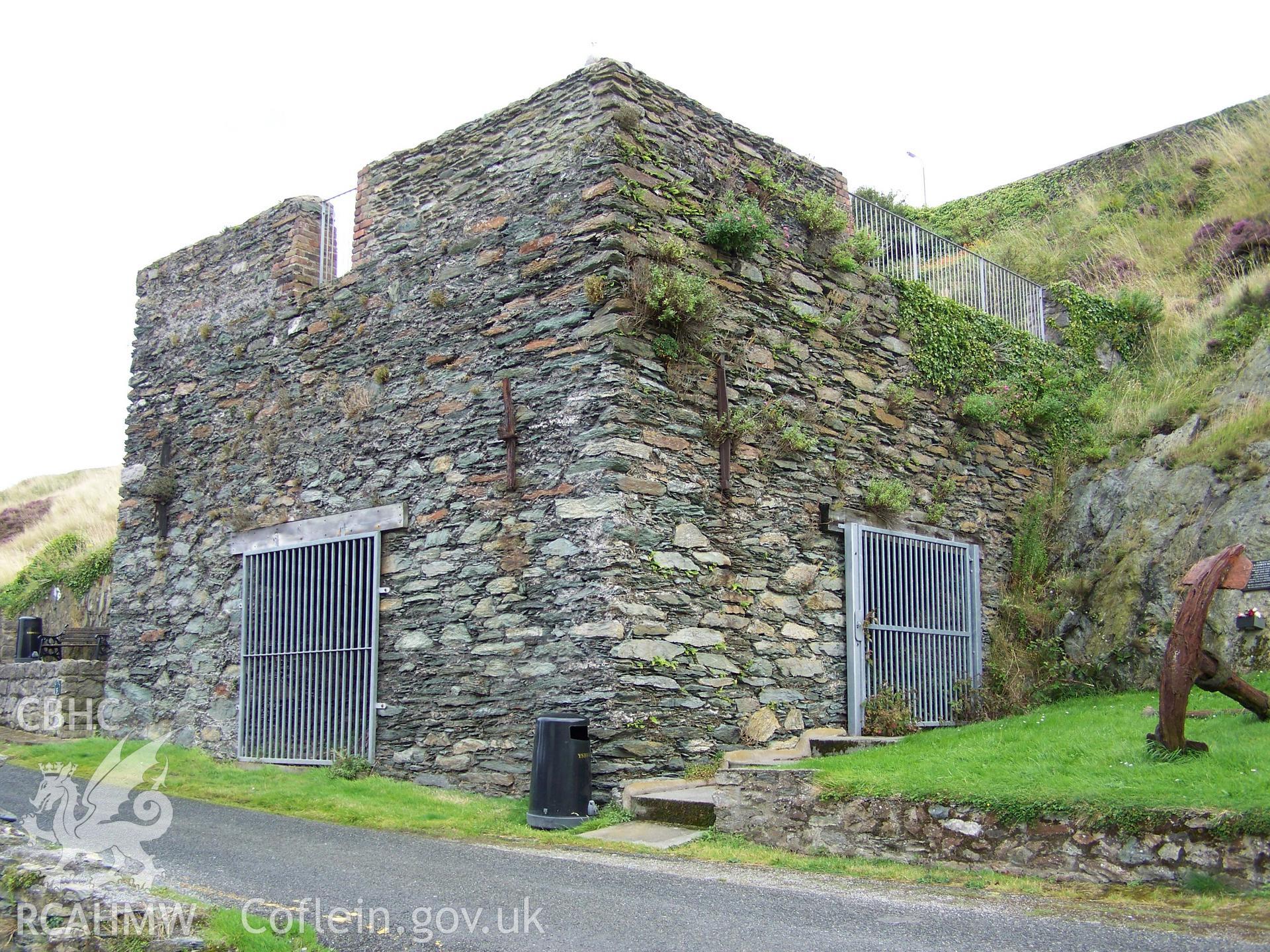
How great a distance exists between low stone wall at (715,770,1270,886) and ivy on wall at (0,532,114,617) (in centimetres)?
1200

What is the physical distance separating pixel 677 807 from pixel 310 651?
4.57 meters

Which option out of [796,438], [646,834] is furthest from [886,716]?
[646,834]

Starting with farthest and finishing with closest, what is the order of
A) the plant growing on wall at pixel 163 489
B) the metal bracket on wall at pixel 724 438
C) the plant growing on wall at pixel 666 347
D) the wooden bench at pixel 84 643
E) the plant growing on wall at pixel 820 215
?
the wooden bench at pixel 84 643, the plant growing on wall at pixel 163 489, the plant growing on wall at pixel 820 215, the metal bracket on wall at pixel 724 438, the plant growing on wall at pixel 666 347

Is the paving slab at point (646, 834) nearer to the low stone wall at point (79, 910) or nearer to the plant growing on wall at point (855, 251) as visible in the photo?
the low stone wall at point (79, 910)

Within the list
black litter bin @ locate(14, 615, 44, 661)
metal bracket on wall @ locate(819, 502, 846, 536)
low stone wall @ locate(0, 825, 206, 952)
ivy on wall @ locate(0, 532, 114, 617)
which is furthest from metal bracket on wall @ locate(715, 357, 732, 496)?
black litter bin @ locate(14, 615, 44, 661)

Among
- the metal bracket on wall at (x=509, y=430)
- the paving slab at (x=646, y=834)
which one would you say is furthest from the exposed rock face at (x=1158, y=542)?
the metal bracket on wall at (x=509, y=430)

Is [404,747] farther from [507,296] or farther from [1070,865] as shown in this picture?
[1070,865]

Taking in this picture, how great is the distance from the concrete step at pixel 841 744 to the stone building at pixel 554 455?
0.32m

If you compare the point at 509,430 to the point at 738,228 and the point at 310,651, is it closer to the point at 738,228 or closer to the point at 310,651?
the point at 738,228

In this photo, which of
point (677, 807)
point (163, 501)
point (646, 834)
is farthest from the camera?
point (163, 501)

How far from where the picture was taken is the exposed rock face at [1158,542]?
9.75 metres

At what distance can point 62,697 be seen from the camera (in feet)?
42.3

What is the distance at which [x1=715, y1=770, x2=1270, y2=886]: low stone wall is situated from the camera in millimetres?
5340

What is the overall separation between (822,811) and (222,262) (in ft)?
31.6
